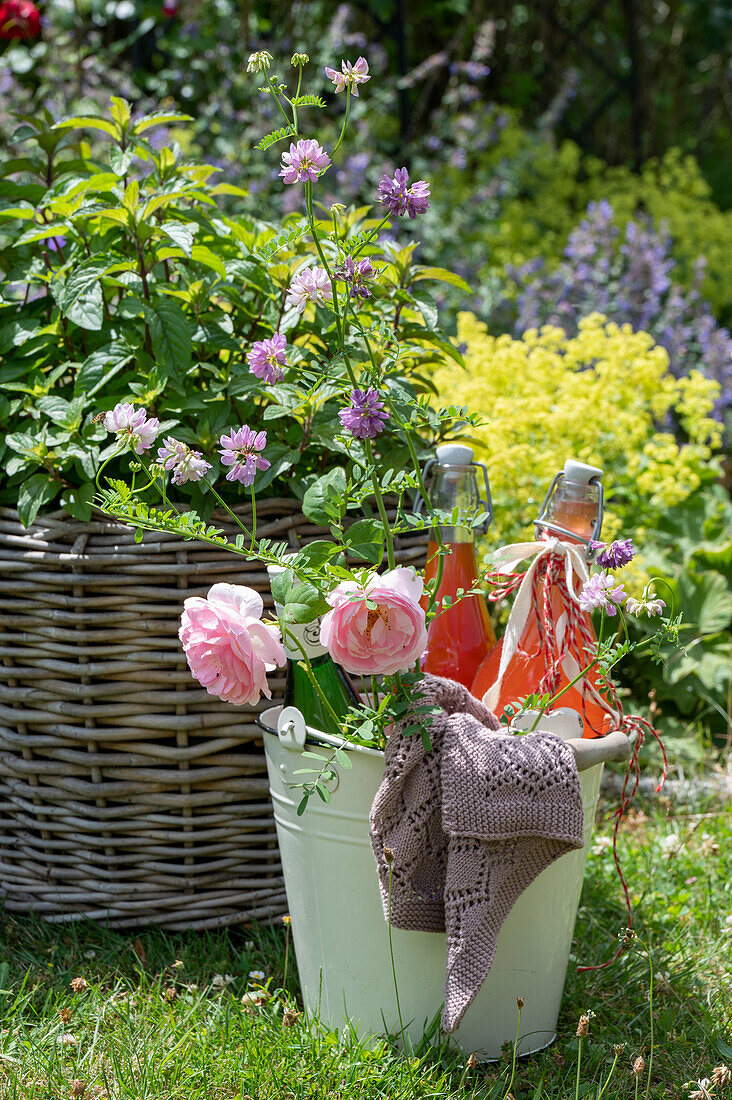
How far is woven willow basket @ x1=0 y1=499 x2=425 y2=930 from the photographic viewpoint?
4.69ft

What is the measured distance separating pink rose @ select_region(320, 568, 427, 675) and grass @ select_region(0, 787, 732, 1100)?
49 centimetres

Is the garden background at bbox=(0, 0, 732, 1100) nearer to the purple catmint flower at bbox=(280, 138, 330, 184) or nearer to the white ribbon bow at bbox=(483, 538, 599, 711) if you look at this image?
the purple catmint flower at bbox=(280, 138, 330, 184)

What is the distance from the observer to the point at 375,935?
120 cm

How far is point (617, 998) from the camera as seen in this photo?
4.56 ft

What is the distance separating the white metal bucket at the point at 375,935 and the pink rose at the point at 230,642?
0.34 ft

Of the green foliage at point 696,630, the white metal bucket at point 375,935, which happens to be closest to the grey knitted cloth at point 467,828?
the white metal bucket at point 375,935

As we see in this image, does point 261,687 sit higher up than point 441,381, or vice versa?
point 441,381

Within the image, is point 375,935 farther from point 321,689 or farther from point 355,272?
point 355,272

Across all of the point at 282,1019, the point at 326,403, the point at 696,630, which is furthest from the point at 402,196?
the point at 696,630

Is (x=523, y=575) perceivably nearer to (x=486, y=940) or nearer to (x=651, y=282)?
(x=486, y=940)

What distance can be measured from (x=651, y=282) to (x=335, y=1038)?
2784 mm

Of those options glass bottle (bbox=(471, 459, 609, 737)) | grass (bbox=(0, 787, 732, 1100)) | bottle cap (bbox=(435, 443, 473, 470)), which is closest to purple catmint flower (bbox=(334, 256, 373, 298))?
bottle cap (bbox=(435, 443, 473, 470))

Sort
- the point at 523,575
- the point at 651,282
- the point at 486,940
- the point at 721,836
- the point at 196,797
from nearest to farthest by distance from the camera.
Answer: the point at 486,940 < the point at 523,575 < the point at 196,797 < the point at 721,836 < the point at 651,282

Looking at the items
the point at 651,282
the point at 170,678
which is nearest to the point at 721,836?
the point at 170,678
